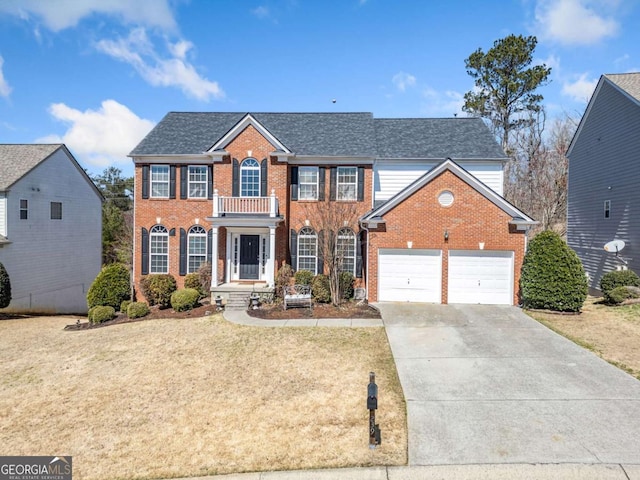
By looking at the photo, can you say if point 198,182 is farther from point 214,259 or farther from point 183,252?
point 214,259

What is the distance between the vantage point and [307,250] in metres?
17.8

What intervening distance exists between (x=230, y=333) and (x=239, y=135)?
9446 millimetres

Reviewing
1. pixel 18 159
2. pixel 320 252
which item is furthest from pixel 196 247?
pixel 18 159

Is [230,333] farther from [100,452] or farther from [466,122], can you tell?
[466,122]

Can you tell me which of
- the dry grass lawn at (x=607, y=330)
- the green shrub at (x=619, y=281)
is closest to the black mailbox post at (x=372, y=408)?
the dry grass lawn at (x=607, y=330)

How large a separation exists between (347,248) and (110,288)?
10382 mm

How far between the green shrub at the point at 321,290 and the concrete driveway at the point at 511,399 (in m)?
4.40

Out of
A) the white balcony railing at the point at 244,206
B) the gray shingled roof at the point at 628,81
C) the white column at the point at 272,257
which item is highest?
the gray shingled roof at the point at 628,81

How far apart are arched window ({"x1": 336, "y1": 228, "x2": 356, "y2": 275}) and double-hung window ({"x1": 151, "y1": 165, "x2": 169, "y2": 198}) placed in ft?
28.4

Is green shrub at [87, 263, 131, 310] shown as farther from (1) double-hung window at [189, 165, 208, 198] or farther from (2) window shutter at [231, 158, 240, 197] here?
(2) window shutter at [231, 158, 240, 197]

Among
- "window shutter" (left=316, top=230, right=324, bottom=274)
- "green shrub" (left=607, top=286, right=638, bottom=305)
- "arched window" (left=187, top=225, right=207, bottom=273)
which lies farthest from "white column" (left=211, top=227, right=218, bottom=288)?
"green shrub" (left=607, top=286, right=638, bottom=305)

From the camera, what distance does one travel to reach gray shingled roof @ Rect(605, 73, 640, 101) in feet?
51.5

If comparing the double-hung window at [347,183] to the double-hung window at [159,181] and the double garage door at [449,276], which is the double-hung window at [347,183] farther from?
the double-hung window at [159,181]

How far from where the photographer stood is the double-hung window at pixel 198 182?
1809cm
